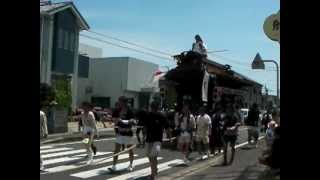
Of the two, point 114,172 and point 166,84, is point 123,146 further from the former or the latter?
point 166,84

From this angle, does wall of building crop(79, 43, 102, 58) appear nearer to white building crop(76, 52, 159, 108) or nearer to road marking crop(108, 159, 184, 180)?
white building crop(76, 52, 159, 108)

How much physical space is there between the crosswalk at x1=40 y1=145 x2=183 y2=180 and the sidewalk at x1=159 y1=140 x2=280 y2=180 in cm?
83

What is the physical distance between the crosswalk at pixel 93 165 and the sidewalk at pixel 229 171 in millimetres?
833

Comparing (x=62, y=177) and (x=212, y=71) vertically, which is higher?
(x=212, y=71)

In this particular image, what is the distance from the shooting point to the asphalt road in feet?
41.9

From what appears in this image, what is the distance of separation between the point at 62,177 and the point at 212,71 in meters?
9.61

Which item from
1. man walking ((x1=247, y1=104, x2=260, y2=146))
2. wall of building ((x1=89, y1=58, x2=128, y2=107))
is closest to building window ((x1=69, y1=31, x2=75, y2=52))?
wall of building ((x1=89, y1=58, x2=128, y2=107))

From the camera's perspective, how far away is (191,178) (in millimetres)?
12812

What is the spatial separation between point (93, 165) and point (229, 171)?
11.4 ft

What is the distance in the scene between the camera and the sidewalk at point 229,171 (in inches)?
501

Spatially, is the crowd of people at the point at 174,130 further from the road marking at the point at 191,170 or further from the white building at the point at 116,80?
the white building at the point at 116,80

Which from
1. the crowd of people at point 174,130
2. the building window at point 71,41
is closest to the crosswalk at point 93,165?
the crowd of people at point 174,130
